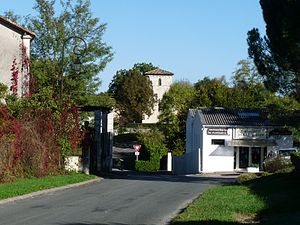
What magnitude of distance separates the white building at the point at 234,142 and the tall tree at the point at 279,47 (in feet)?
84.2

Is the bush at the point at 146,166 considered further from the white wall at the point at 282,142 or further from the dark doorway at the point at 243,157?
the white wall at the point at 282,142

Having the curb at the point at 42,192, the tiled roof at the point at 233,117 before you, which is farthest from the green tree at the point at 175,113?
the curb at the point at 42,192

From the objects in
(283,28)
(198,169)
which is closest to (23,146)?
(283,28)

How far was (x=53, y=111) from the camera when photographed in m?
34.0

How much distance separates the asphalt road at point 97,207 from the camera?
15133mm

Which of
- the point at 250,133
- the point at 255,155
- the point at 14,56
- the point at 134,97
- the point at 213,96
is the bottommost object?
the point at 255,155

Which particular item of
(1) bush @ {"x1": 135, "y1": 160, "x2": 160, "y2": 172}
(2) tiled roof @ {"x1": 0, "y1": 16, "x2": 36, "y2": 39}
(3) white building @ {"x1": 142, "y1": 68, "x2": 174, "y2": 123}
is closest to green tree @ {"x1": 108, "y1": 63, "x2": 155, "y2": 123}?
(3) white building @ {"x1": 142, "y1": 68, "x2": 174, "y2": 123}

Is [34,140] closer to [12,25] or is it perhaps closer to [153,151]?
[12,25]

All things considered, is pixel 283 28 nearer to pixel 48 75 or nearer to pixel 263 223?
pixel 263 223

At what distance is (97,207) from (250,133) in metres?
36.4

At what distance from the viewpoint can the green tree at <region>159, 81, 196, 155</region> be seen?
2881 inches

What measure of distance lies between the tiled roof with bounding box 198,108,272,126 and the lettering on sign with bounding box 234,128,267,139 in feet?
1.59

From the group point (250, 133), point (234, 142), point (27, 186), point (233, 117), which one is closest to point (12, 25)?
point (27, 186)

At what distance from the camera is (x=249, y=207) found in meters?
17.7
